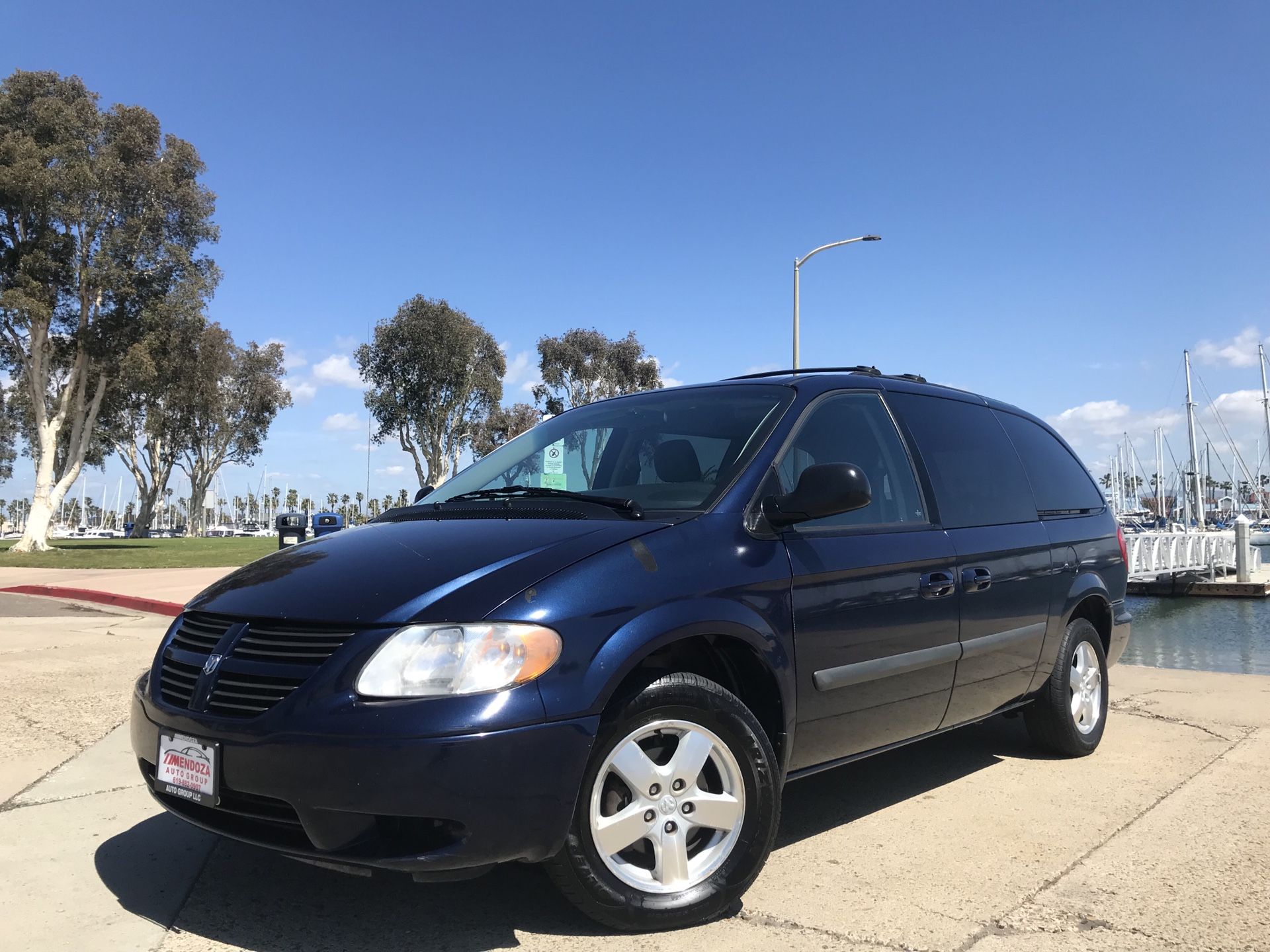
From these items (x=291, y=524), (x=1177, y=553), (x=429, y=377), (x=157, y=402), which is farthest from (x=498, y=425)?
(x=291, y=524)

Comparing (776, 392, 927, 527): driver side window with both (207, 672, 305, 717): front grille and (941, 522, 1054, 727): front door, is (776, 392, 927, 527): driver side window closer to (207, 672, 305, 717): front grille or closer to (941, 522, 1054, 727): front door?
(941, 522, 1054, 727): front door

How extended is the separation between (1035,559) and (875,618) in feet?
4.58

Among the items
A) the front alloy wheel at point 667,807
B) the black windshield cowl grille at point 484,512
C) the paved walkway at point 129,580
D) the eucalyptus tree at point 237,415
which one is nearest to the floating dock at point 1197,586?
the paved walkway at point 129,580

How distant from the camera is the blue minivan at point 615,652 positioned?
2414mm

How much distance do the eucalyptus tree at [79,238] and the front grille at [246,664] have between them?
92.7 ft

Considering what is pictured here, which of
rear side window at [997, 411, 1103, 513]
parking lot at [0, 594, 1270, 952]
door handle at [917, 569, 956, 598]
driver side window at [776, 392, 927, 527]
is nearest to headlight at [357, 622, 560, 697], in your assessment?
parking lot at [0, 594, 1270, 952]

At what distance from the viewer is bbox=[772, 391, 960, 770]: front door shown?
3215 mm

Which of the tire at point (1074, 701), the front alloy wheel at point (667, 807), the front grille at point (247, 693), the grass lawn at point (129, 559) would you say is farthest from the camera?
the grass lawn at point (129, 559)

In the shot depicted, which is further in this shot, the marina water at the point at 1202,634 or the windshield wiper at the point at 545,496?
the marina water at the point at 1202,634

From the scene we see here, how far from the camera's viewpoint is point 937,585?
371 centimetres

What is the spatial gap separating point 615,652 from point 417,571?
2.05 feet

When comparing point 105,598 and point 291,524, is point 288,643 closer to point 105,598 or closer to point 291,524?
point 291,524

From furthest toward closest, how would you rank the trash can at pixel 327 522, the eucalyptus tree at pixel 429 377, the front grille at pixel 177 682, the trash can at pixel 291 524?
the eucalyptus tree at pixel 429 377 → the trash can at pixel 291 524 → the trash can at pixel 327 522 → the front grille at pixel 177 682

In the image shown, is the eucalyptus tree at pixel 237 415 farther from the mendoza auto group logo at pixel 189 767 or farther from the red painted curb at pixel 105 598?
the mendoza auto group logo at pixel 189 767
